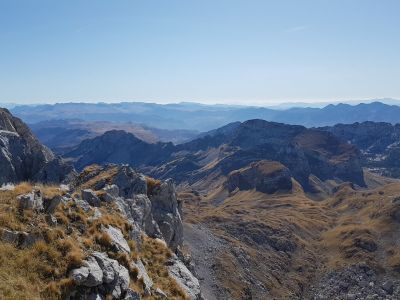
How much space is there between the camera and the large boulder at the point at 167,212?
6166cm

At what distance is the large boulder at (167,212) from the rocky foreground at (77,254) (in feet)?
75.3

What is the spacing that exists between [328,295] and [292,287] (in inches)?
329

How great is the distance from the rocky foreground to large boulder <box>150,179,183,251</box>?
75.3 feet

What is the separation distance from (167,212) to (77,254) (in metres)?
45.2

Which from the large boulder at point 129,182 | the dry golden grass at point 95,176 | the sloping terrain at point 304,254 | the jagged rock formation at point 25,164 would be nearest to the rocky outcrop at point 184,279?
the large boulder at point 129,182

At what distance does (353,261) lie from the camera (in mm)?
120250

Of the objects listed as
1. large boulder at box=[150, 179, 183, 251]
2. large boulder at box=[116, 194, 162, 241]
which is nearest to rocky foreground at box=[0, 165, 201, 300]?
large boulder at box=[116, 194, 162, 241]

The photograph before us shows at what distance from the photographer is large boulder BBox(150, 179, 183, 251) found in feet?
202

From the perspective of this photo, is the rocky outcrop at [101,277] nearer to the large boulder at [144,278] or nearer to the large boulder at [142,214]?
the large boulder at [144,278]

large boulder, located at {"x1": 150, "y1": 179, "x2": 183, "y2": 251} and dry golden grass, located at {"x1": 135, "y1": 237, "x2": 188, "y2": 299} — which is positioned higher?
dry golden grass, located at {"x1": 135, "y1": 237, "x2": 188, "y2": 299}

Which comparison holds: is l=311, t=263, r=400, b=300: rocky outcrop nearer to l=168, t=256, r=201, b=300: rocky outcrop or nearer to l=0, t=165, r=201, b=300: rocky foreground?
l=168, t=256, r=201, b=300: rocky outcrop

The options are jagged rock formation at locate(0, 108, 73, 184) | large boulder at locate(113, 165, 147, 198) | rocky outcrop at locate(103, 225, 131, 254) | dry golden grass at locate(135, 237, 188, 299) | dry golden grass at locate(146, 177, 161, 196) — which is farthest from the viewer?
jagged rock formation at locate(0, 108, 73, 184)

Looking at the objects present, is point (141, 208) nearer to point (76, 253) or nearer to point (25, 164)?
point (76, 253)

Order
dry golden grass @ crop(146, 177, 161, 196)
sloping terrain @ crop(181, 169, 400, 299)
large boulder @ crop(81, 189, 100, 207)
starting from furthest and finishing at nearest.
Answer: sloping terrain @ crop(181, 169, 400, 299), dry golden grass @ crop(146, 177, 161, 196), large boulder @ crop(81, 189, 100, 207)
